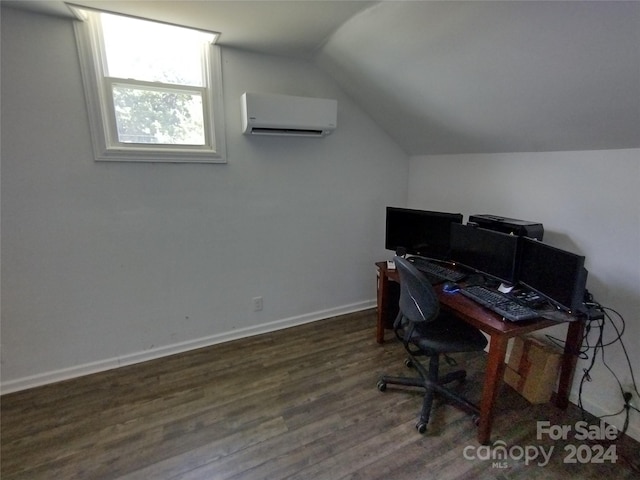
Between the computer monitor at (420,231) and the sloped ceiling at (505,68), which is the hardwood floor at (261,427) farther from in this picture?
the sloped ceiling at (505,68)

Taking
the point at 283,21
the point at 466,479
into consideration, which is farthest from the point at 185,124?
the point at 466,479

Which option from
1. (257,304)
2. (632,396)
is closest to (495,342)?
(632,396)

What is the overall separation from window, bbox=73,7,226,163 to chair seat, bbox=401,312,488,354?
6.16 feet

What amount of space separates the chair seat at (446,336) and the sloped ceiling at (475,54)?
1.28 m

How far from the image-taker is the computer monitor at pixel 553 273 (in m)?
1.48

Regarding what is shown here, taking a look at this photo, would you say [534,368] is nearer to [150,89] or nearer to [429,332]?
[429,332]

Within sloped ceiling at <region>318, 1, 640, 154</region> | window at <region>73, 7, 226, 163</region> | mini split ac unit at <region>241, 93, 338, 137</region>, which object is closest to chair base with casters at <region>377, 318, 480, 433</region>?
sloped ceiling at <region>318, 1, 640, 154</region>

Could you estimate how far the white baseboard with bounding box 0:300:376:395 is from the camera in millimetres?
2078

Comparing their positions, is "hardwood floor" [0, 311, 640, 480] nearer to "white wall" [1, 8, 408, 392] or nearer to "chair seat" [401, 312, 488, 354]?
"white wall" [1, 8, 408, 392]

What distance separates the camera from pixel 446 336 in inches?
67.9

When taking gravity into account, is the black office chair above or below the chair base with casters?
above

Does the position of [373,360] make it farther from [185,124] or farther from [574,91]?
[185,124]

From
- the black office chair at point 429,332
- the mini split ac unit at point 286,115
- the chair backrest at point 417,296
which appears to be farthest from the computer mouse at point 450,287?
the mini split ac unit at point 286,115

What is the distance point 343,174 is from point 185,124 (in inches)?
54.5
